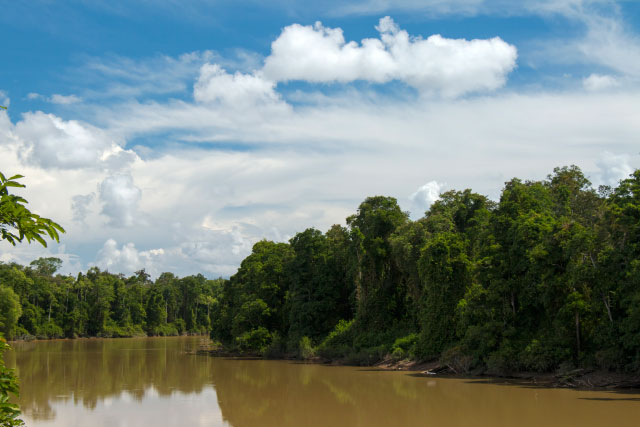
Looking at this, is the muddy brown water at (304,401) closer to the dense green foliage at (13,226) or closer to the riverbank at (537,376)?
the riverbank at (537,376)

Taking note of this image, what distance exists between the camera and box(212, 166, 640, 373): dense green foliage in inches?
1083

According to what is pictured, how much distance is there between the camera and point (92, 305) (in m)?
107

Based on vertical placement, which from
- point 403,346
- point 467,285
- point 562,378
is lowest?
point 562,378

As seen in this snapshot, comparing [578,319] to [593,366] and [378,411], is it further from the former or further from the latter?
[378,411]

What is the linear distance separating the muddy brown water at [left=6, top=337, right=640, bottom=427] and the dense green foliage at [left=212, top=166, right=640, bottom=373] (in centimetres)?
290

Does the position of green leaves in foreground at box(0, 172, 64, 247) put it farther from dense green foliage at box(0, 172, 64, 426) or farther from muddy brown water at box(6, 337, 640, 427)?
muddy brown water at box(6, 337, 640, 427)

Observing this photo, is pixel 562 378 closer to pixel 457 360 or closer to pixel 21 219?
pixel 457 360

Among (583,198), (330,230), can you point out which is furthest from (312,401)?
(330,230)

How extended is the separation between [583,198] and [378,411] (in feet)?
87.0

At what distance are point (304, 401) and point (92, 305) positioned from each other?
91.1 metres

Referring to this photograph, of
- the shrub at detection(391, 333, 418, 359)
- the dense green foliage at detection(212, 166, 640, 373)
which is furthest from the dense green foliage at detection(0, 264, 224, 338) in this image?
the shrub at detection(391, 333, 418, 359)

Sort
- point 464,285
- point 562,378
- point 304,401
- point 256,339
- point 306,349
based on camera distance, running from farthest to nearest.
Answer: point 256,339
point 306,349
point 464,285
point 562,378
point 304,401

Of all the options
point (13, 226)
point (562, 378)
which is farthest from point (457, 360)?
point (13, 226)

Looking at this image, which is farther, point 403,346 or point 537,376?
point 403,346
